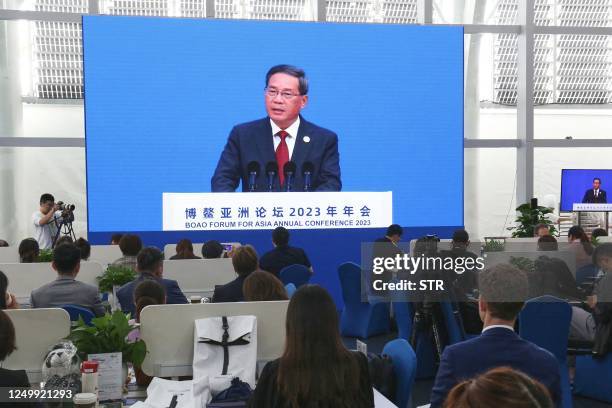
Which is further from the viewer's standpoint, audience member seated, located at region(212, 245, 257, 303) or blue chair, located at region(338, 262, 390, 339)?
blue chair, located at region(338, 262, 390, 339)

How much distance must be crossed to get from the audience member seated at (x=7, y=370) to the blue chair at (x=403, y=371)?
1.43m

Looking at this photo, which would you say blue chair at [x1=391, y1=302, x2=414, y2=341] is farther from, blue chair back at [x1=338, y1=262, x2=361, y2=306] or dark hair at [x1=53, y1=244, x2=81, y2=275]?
dark hair at [x1=53, y1=244, x2=81, y2=275]

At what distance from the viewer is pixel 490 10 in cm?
1089

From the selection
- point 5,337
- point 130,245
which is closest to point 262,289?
point 5,337

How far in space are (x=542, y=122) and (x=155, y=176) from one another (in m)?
6.13

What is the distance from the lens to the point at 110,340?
9.61 ft

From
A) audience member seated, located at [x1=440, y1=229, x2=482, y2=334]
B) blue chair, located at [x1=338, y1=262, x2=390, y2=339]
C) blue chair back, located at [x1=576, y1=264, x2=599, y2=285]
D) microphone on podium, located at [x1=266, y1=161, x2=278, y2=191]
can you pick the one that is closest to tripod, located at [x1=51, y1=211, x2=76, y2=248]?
microphone on podium, located at [x1=266, y1=161, x2=278, y2=191]

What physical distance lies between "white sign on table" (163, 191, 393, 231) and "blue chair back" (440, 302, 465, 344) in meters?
3.76

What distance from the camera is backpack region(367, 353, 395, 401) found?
2982 mm

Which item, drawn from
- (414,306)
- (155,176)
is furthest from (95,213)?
(414,306)

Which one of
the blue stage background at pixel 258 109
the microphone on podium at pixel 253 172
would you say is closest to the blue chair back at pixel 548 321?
the blue stage background at pixel 258 109

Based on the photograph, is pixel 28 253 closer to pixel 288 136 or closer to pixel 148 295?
pixel 148 295

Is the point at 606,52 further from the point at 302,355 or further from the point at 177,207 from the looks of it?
the point at 302,355

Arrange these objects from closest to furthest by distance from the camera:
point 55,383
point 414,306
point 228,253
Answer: point 55,383 < point 414,306 < point 228,253
